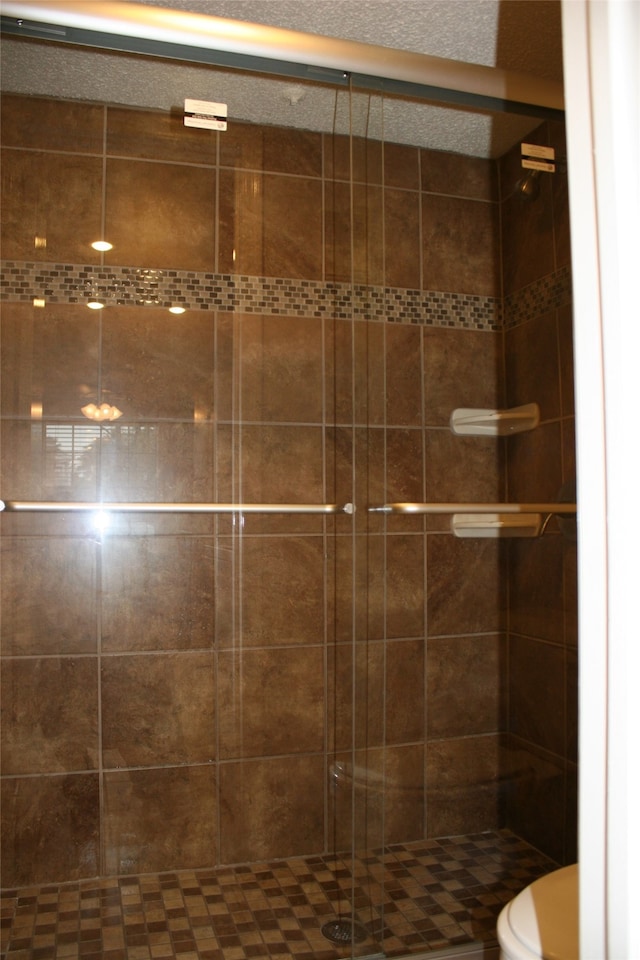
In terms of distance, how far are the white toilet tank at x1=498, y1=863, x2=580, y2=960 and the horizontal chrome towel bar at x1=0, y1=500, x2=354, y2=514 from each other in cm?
93

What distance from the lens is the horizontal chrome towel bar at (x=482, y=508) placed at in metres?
1.71

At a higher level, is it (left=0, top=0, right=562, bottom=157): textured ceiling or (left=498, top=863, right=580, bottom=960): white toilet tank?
(left=0, top=0, right=562, bottom=157): textured ceiling

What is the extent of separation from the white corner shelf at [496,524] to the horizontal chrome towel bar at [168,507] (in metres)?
0.28

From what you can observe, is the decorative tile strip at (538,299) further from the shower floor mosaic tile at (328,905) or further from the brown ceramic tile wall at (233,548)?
the shower floor mosaic tile at (328,905)

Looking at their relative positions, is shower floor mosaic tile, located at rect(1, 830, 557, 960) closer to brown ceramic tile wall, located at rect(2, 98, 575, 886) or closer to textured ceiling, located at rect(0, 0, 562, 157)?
brown ceramic tile wall, located at rect(2, 98, 575, 886)

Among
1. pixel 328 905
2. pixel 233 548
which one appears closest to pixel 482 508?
pixel 233 548

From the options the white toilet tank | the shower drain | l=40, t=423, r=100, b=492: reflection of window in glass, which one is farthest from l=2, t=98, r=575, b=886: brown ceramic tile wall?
the white toilet tank

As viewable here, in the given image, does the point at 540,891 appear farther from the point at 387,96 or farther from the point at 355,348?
the point at 387,96

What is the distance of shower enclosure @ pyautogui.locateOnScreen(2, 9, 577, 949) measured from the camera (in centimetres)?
164

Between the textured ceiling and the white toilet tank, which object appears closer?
the white toilet tank

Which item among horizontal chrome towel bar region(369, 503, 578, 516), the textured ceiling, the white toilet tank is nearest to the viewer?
the white toilet tank

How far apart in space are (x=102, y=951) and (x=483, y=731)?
3.03ft

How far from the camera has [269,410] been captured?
1871mm

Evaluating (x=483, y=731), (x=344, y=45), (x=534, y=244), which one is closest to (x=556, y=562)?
(x=483, y=731)
